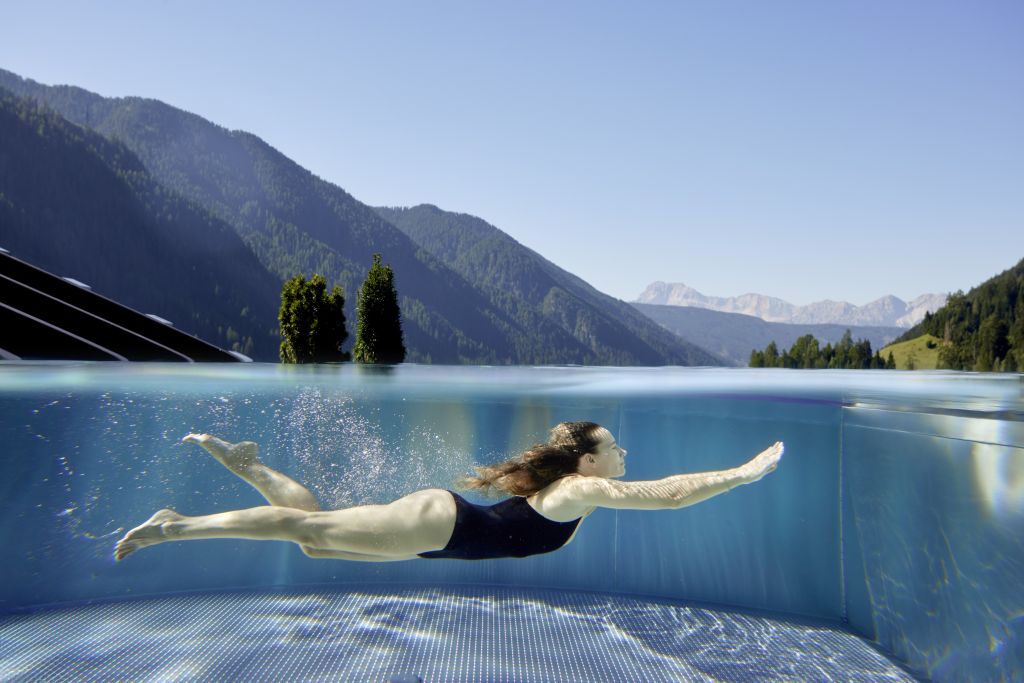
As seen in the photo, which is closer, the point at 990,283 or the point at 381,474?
the point at 381,474

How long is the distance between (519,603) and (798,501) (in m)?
5.09

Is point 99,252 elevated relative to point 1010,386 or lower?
elevated

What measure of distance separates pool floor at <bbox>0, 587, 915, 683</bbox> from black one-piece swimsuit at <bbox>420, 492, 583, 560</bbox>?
1.27m

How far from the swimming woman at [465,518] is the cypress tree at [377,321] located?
Answer: 38486 millimetres

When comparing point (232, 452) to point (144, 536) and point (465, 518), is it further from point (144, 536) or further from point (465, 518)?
point (465, 518)

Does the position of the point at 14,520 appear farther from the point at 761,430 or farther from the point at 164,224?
the point at 164,224

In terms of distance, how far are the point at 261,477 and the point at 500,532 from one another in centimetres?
215

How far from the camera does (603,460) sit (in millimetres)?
6289

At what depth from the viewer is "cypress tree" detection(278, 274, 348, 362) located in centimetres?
4409

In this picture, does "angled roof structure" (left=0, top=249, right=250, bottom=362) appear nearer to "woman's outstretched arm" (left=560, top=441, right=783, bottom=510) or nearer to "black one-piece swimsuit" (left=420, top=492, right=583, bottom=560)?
"black one-piece swimsuit" (left=420, top=492, right=583, bottom=560)

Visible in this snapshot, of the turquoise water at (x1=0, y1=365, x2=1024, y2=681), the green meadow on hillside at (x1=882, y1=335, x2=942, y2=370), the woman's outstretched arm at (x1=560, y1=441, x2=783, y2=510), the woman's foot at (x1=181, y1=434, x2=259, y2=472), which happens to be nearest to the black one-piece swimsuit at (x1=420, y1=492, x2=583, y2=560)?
the woman's outstretched arm at (x1=560, y1=441, x2=783, y2=510)

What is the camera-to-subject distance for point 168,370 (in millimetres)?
13859

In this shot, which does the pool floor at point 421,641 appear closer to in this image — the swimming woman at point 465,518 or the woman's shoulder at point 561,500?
the swimming woman at point 465,518

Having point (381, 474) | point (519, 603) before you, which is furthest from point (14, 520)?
point (519, 603)
